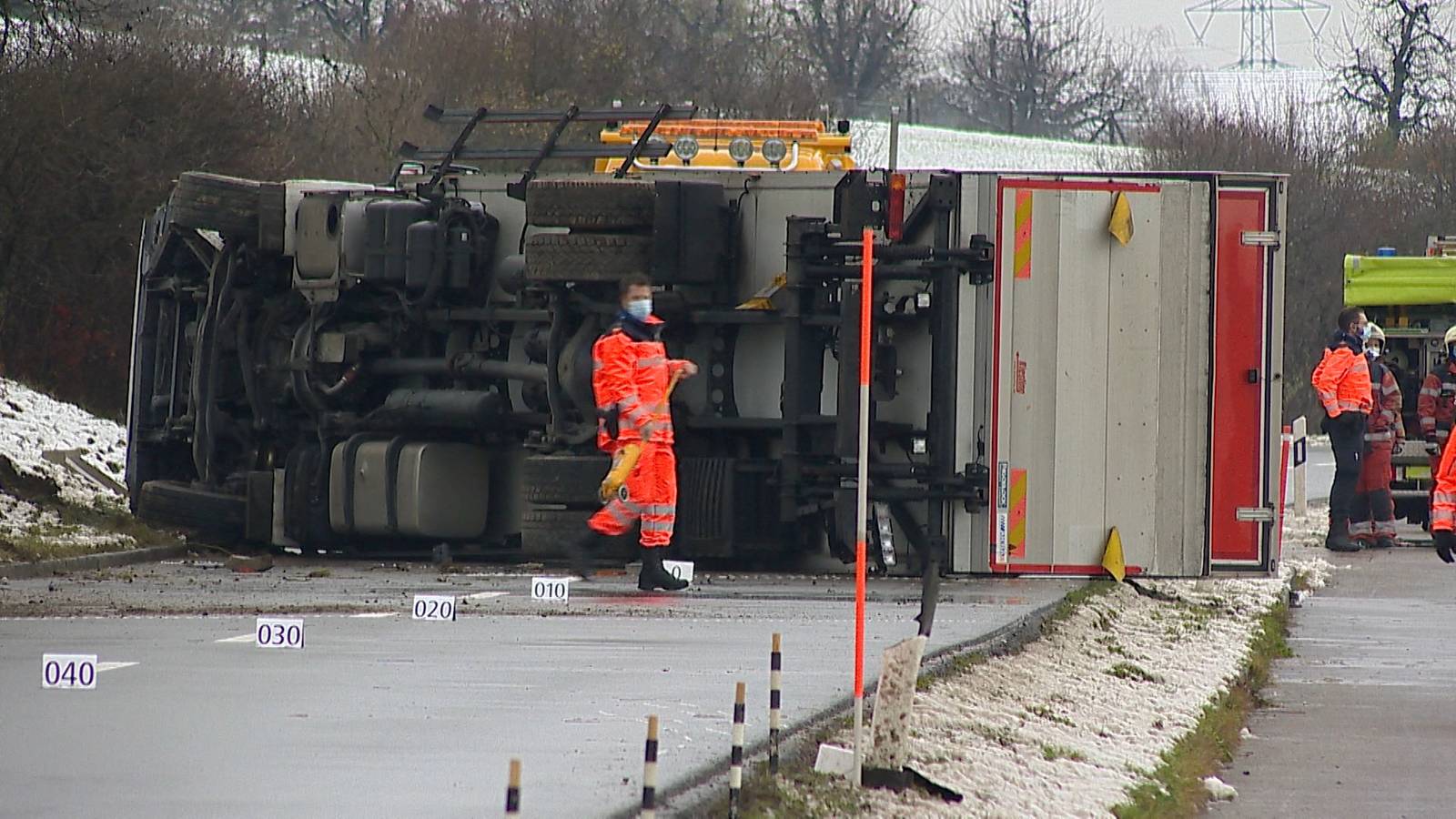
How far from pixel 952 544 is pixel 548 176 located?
3.37m

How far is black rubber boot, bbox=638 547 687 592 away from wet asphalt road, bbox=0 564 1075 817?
0.16 meters

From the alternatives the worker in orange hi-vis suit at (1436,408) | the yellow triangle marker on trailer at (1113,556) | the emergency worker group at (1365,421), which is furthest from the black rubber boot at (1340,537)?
the yellow triangle marker on trailer at (1113,556)

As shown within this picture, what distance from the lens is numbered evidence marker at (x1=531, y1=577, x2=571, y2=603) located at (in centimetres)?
1258

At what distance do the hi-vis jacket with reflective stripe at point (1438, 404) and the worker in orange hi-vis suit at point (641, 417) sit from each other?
36.3 feet

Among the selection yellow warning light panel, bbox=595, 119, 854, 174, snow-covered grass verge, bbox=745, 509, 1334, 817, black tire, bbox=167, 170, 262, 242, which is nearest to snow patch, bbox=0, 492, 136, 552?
black tire, bbox=167, 170, 262, 242

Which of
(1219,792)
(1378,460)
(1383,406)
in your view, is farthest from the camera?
(1383,406)

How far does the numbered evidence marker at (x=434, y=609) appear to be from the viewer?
11.4 metres

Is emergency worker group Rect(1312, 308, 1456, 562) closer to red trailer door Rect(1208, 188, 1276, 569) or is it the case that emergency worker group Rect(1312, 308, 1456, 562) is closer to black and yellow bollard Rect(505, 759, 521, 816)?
red trailer door Rect(1208, 188, 1276, 569)

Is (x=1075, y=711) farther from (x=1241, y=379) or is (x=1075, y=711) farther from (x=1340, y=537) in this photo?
(x=1340, y=537)

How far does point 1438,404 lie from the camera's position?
22312 millimetres

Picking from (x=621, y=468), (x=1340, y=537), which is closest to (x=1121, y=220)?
(x=621, y=468)

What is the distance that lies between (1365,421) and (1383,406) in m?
1.12

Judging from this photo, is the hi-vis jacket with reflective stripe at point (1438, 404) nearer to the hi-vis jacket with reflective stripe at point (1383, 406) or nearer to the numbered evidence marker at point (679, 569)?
the hi-vis jacket with reflective stripe at point (1383, 406)

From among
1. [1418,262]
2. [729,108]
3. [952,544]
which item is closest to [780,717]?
[952,544]
